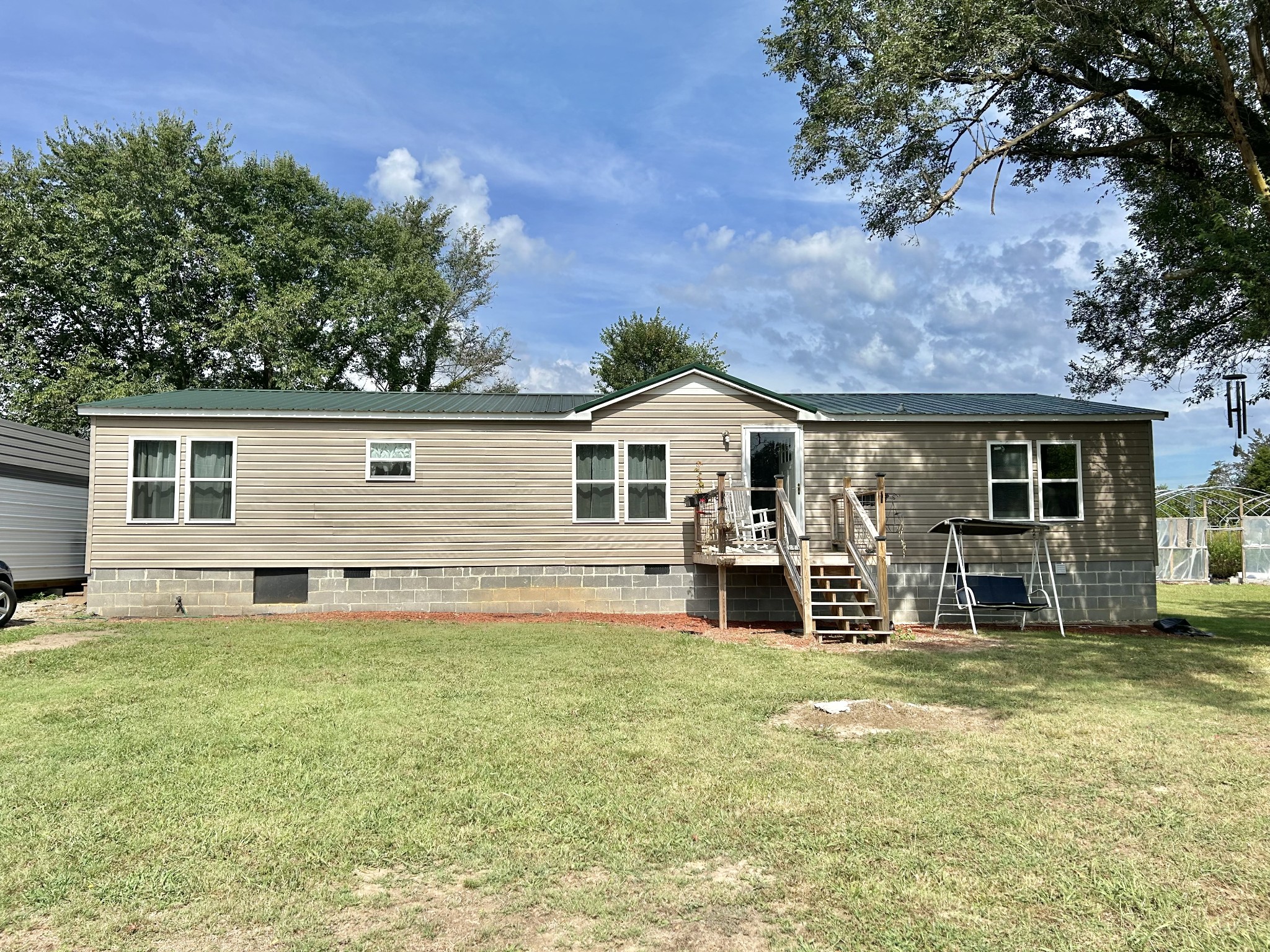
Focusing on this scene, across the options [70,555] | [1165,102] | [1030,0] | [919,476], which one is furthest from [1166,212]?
[70,555]

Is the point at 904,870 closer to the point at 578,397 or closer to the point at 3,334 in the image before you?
the point at 578,397

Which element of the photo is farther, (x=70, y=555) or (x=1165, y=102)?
(x=70, y=555)

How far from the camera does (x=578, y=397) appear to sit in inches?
575

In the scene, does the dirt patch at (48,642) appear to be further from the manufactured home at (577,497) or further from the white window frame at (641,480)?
the white window frame at (641,480)

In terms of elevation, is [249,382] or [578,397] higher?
[249,382]

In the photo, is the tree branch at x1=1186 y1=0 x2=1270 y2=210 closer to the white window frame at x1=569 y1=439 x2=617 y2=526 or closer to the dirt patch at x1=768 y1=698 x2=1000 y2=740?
the white window frame at x1=569 y1=439 x2=617 y2=526

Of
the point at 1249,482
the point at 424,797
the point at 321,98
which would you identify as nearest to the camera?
the point at 424,797

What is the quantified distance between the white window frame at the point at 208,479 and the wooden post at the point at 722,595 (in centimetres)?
793

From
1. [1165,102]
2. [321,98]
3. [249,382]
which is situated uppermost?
[321,98]

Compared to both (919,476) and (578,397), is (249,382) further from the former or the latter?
(919,476)

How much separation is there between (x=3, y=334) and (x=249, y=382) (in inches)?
252

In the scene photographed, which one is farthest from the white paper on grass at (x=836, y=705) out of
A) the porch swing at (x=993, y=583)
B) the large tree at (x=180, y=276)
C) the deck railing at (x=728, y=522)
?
the large tree at (x=180, y=276)

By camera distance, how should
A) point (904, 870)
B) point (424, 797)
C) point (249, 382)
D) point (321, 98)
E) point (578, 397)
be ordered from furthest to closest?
point (249, 382) → point (321, 98) → point (578, 397) → point (424, 797) → point (904, 870)

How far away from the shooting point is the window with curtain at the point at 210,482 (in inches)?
500
